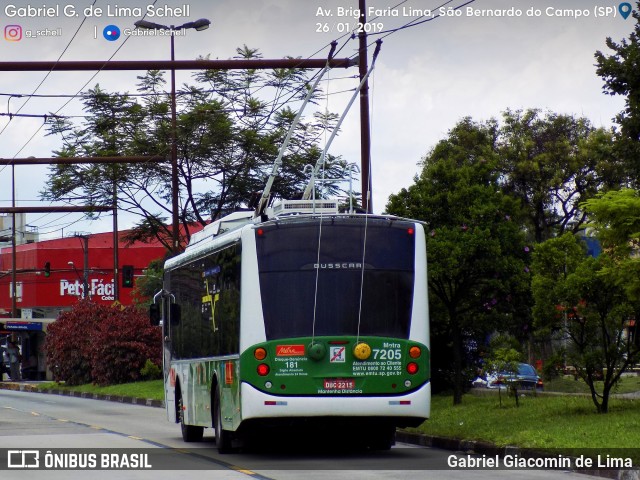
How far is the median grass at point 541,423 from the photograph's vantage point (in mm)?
15516

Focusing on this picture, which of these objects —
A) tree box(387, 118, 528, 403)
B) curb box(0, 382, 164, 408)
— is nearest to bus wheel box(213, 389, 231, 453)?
tree box(387, 118, 528, 403)

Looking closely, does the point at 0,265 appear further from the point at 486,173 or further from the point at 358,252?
the point at 358,252

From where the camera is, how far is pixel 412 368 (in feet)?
53.7

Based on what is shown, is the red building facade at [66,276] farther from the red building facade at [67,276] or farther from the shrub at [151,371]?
the shrub at [151,371]

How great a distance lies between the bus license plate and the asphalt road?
992 mm

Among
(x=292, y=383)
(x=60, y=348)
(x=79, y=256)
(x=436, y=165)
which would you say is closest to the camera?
(x=292, y=383)

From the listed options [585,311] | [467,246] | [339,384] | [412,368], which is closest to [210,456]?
[339,384]

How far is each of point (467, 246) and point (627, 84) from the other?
166 inches

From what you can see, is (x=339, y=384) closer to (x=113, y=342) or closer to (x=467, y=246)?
(x=467, y=246)

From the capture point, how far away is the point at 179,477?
45.9 feet

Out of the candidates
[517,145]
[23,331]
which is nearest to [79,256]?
[23,331]

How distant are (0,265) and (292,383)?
84.6 m

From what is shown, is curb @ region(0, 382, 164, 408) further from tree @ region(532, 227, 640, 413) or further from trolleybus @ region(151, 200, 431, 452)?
trolleybus @ region(151, 200, 431, 452)

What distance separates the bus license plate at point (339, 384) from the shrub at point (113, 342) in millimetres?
30840
